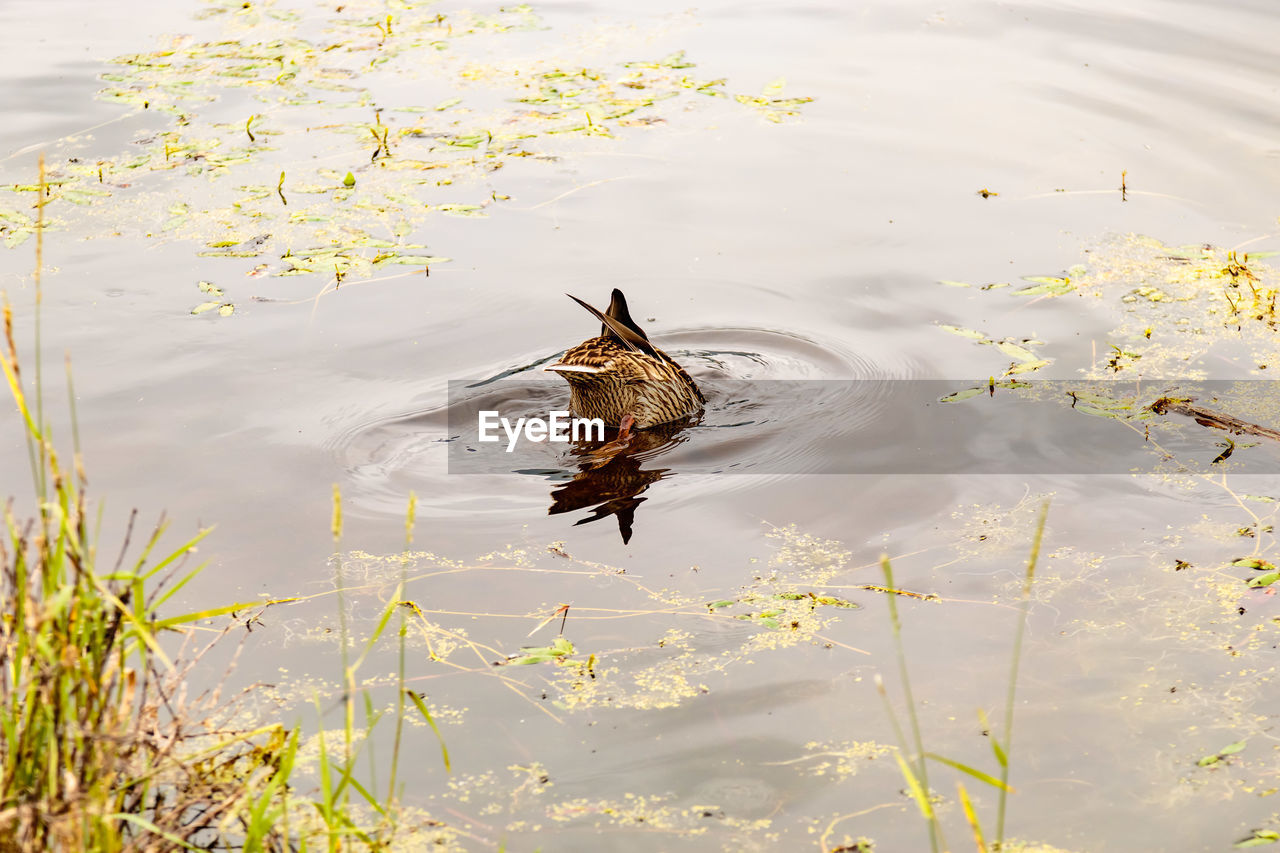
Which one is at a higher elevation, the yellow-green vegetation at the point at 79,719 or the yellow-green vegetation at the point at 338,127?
Answer: the yellow-green vegetation at the point at 338,127

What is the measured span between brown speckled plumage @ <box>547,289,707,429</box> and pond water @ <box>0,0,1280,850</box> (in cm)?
24

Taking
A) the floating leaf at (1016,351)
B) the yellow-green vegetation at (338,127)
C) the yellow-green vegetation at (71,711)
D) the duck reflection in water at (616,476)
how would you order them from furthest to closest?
1. the yellow-green vegetation at (338,127)
2. the floating leaf at (1016,351)
3. the duck reflection in water at (616,476)
4. the yellow-green vegetation at (71,711)

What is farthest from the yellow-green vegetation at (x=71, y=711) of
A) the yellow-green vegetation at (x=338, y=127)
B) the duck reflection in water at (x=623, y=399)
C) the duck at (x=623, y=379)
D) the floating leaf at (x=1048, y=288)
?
the floating leaf at (x=1048, y=288)

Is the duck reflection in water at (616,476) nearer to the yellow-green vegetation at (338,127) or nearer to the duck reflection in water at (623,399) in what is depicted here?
the duck reflection in water at (623,399)

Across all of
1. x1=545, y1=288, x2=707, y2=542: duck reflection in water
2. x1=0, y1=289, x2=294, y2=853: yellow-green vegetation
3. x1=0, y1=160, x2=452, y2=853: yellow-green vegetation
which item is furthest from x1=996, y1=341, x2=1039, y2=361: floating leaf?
x1=0, y1=289, x2=294, y2=853: yellow-green vegetation

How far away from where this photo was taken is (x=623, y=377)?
6.01 metres

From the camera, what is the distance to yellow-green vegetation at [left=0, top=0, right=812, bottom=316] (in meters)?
7.57

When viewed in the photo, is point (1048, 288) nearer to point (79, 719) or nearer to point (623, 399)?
point (623, 399)

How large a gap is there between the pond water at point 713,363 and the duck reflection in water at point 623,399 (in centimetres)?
7

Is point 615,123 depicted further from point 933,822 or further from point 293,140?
point 933,822

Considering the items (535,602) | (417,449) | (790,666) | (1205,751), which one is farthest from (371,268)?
(1205,751)

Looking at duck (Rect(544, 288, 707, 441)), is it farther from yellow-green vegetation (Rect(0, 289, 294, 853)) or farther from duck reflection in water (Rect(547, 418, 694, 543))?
yellow-green vegetation (Rect(0, 289, 294, 853))

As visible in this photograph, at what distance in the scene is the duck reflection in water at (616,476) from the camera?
5.27 m

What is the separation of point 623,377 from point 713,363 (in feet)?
3.06
